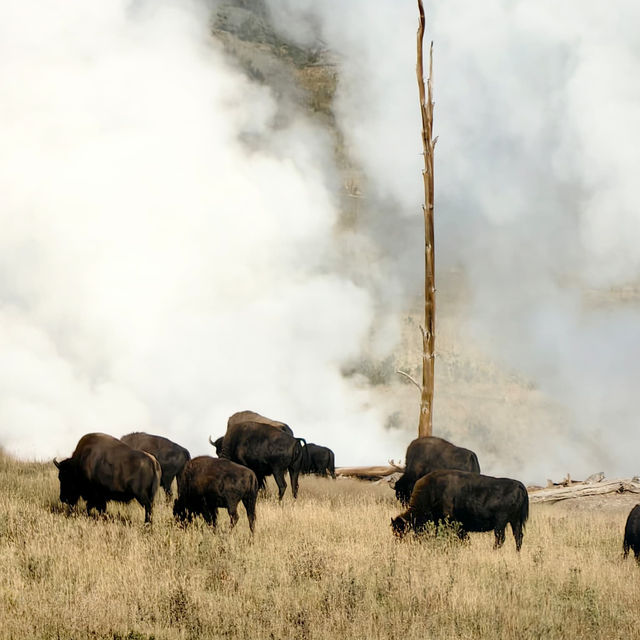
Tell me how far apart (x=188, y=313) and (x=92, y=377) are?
27.1 feet

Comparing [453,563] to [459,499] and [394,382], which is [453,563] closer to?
[459,499]

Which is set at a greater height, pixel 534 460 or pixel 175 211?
pixel 175 211

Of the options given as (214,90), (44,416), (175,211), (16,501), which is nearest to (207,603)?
(16,501)

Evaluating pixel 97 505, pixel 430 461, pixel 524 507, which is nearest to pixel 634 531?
pixel 524 507

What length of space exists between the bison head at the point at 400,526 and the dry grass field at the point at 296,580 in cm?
17

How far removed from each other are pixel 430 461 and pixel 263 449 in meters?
2.84

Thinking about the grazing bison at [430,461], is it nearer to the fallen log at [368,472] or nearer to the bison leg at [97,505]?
the fallen log at [368,472]

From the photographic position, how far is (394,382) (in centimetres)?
5406

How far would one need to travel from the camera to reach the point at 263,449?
1499 centimetres

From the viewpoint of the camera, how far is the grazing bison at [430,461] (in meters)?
14.7

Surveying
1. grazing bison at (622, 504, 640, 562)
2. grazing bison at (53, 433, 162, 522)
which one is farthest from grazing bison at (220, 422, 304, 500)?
grazing bison at (622, 504, 640, 562)

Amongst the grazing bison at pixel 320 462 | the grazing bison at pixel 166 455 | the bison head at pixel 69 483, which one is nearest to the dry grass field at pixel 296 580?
the bison head at pixel 69 483

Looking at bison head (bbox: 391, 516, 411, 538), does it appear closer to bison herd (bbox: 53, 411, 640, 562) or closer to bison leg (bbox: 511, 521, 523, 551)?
bison herd (bbox: 53, 411, 640, 562)

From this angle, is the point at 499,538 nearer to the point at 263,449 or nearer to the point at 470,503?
the point at 470,503
